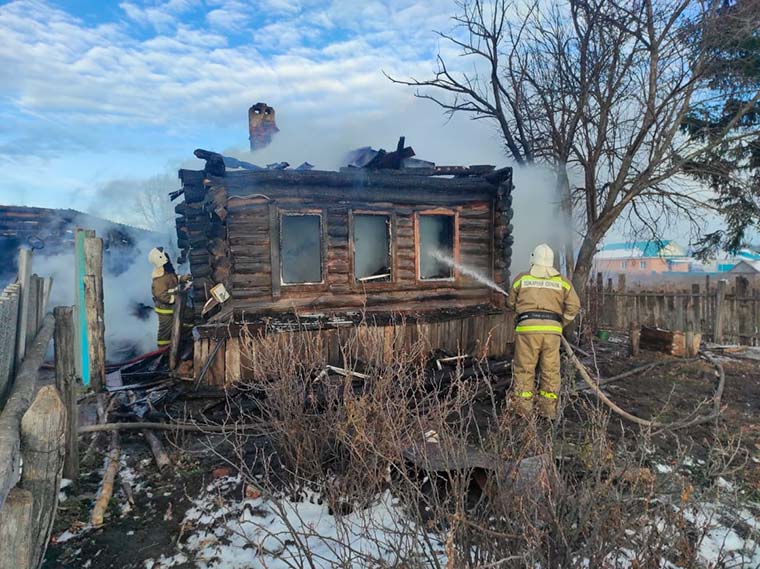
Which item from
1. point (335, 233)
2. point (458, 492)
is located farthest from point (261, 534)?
point (335, 233)

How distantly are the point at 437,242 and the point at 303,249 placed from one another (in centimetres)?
268

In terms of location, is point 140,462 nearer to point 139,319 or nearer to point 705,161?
point 139,319

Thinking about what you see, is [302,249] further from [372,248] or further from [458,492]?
[458,492]

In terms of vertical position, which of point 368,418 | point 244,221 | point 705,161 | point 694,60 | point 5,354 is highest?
point 694,60

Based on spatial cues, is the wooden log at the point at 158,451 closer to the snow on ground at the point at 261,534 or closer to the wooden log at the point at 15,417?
the snow on ground at the point at 261,534

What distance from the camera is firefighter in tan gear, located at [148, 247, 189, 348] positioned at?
9.09 m

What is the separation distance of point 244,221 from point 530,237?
10034 millimetres

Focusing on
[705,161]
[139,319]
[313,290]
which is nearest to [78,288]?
[313,290]

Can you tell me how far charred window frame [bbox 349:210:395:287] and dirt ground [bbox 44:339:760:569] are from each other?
12.8 feet

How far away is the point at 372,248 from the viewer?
357 inches

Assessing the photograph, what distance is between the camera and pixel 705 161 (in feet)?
35.8

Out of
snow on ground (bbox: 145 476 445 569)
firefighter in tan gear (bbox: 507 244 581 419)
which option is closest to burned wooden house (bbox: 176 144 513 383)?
firefighter in tan gear (bbox: 507 244 581 419)

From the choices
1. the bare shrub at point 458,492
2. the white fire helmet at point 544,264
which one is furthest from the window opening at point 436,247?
the bare shrub at point 458,492

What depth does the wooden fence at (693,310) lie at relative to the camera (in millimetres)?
11438
